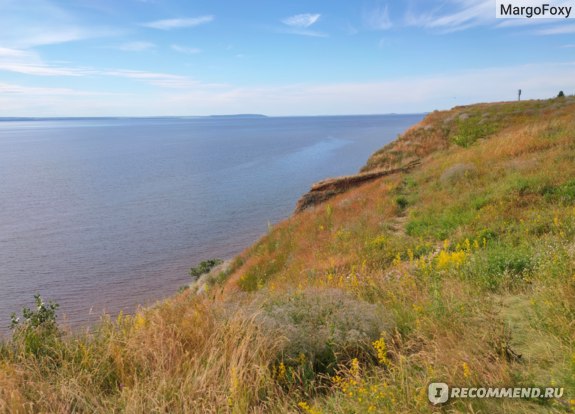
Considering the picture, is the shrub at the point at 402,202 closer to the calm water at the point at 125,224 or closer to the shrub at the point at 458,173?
the shrub at the point at 458,173

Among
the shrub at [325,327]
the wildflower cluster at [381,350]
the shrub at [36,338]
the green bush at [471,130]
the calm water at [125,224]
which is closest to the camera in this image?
the wildflower cluster at [381,350]

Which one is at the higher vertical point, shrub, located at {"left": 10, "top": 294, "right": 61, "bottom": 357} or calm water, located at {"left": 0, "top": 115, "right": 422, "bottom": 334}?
shrub, located at {"left": 10, "top": 294, "right": 61, "bottom": 357}

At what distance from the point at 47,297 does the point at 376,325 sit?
2056 cm

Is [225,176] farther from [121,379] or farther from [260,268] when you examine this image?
[121,379]

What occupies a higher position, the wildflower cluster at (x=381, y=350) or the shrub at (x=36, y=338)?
the wildflower cluster at (x=381, y=350)

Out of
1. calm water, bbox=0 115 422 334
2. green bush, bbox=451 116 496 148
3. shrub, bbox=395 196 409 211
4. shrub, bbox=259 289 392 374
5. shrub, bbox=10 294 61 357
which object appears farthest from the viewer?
green bush, bbox=451 116 496 148

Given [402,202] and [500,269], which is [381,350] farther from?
[402,202]

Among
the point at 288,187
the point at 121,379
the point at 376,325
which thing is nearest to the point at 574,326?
the point at 376,325

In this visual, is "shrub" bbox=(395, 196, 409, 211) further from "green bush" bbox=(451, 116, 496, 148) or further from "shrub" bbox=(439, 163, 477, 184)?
"green bush" bbox=(451, 116, 496, 148)

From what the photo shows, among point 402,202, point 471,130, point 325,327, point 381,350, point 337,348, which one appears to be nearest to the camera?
point 381,350

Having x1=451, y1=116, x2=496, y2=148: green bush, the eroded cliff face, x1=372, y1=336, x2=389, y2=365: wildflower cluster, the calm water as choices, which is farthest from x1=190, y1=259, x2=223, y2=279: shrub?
x1=372, y1=336, x2=389, y2=365: wildflower cluster

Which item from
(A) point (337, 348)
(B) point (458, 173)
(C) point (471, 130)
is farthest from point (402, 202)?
(C) point (471, 130)

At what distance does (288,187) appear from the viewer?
4681cm

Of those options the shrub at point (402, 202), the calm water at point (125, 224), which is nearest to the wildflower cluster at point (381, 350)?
the calm water at point (125, 224)
